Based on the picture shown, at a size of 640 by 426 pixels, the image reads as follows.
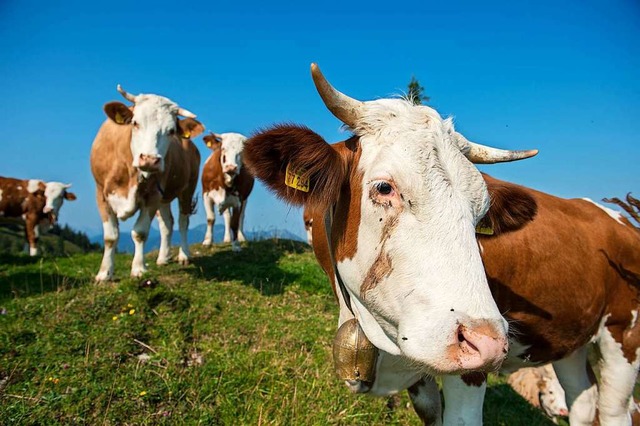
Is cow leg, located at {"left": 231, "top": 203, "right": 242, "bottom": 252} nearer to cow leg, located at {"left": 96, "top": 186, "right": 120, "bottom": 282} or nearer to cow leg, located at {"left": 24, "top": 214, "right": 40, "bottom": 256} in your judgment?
cow leg, located at {"left": 96, "top": 186, "right": 120, "bottom": 282}

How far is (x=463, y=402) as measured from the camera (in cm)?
332

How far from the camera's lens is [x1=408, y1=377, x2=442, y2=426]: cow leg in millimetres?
3779

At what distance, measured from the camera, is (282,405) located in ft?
13.9

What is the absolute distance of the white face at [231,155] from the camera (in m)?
12.1

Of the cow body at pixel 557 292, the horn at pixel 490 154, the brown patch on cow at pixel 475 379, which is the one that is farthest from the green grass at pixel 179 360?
the horn at pixel 490 154

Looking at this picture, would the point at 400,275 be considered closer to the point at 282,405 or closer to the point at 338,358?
the point at 338,358

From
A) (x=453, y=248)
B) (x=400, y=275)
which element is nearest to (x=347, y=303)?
(x=400, y=275)

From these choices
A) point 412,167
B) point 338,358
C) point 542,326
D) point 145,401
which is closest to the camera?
point 412,167

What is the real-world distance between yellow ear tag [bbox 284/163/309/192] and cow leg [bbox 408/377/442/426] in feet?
7.02

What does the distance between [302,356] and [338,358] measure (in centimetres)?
210

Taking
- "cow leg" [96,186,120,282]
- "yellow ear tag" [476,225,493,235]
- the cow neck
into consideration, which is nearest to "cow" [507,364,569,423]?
"yellow ear tag" [476,225,493,235]

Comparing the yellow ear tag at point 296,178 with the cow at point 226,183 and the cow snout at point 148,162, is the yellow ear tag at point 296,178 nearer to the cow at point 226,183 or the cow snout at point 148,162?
the cow snout at point 148,162

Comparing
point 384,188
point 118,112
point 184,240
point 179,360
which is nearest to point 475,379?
point 384,188

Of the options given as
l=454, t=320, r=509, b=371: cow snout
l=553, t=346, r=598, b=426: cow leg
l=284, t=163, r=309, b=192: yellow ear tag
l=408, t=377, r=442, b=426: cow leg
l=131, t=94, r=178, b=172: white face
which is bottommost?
l=553, t=346, r=598, b=426: cow leg
